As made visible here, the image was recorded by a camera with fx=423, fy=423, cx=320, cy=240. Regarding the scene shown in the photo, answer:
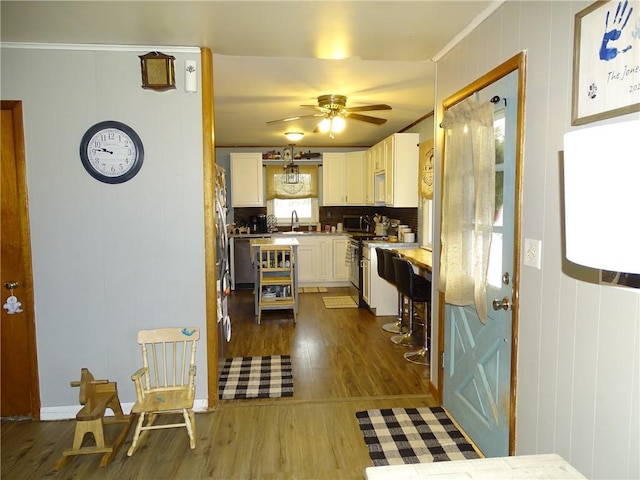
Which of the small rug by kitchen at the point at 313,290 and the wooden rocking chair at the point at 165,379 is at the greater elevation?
the wooden rocking chair at the point at 165,379

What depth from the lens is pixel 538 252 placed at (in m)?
1.79

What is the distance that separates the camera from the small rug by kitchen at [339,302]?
589 centimetres

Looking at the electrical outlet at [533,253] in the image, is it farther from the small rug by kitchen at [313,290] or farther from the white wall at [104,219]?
the small rug by kitchen at [313,290]

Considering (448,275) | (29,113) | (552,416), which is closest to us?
(552,416)

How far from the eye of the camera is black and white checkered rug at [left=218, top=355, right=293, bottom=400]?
320 cm

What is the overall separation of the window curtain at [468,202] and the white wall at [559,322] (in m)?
0.23

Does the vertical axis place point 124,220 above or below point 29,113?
below

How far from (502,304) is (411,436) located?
105 centimetres

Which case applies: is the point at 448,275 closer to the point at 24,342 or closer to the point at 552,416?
the point at 552,416

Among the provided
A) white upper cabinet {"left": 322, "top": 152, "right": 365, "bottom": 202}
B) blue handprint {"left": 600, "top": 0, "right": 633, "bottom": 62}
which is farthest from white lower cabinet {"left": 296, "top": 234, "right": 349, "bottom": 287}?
blue handprint {"left": 600, "top": 0, "right": 633, "bottom": 62}

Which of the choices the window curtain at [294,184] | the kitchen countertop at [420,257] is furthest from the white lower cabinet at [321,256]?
the kitchen countertop at [420,257]

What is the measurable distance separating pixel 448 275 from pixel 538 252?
26.1 inches

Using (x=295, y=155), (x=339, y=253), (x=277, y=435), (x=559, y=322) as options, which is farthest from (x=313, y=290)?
(x=559, y=322)

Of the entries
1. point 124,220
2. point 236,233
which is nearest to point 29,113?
point 124,220
